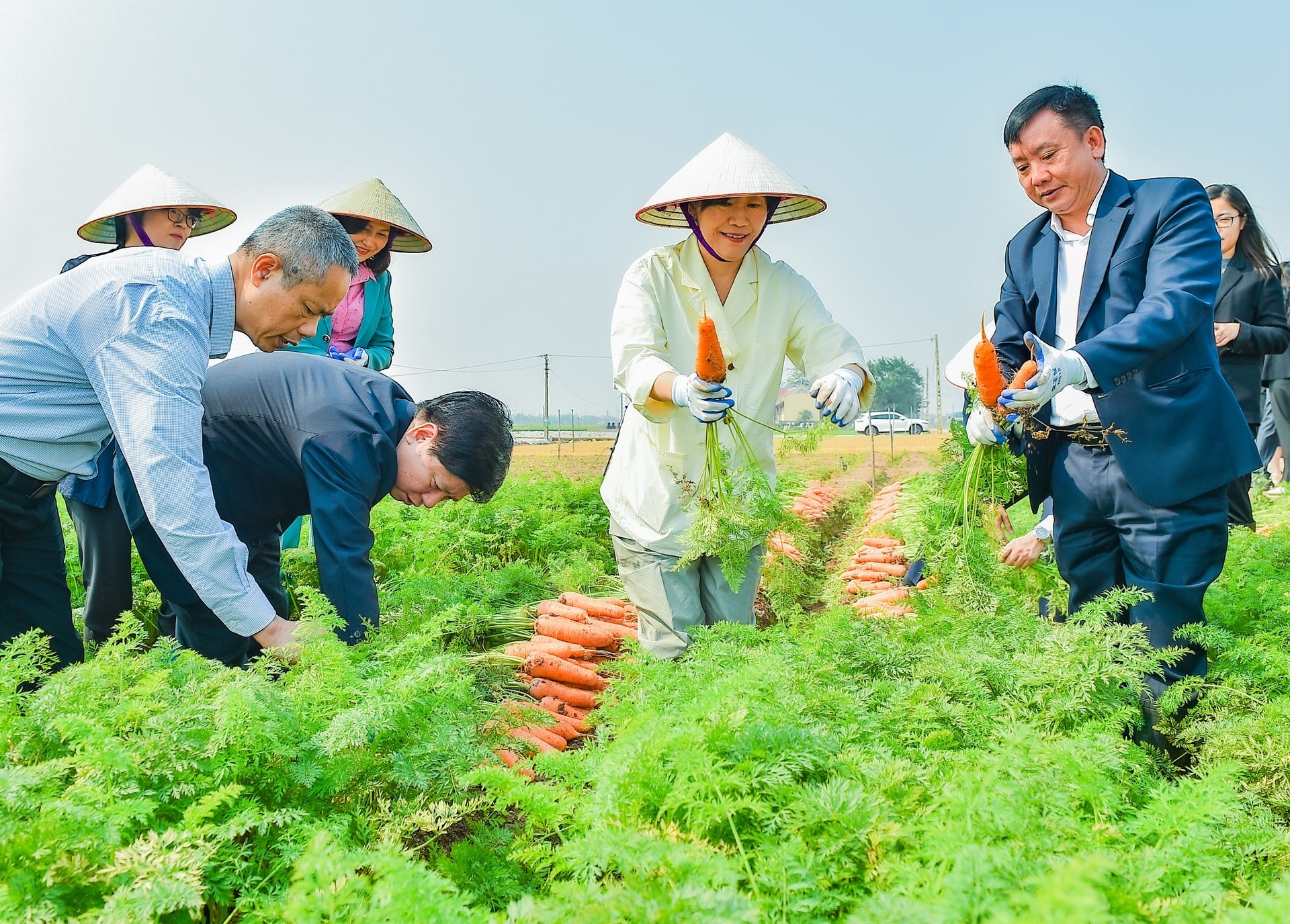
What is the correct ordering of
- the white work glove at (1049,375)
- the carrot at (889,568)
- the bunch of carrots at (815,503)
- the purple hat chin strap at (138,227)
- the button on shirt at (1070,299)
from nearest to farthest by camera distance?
the white work glove at (1049,375), the button on shirt at (1070,299), the purple hat chin strap at (138,227), the carrot at (889,568), the bunch of carrots at (815,503)

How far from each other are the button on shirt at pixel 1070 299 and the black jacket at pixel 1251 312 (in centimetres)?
243

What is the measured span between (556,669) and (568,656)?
15cm

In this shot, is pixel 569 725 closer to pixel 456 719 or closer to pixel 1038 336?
pixel 456 719

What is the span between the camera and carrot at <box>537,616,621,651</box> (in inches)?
166

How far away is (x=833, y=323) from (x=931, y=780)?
2229 mm

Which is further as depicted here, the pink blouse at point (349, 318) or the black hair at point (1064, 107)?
the pink blouse at point (349, 318)

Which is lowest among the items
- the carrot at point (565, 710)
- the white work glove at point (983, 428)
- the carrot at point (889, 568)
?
the carrot at point (889, 568)

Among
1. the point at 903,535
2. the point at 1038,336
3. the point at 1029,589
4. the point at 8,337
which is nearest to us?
the point at 8,337

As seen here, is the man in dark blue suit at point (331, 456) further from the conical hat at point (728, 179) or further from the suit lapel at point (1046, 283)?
the suit lapel at point (1046, 283)

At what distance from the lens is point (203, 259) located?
2793 mm

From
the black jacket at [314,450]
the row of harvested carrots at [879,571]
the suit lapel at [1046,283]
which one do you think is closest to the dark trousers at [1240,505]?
the row of harvested carrots at [879,571]

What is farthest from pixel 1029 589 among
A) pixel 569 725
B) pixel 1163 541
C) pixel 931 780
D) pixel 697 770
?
pixel 697 770

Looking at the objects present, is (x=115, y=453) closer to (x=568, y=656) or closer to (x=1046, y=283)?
(x=568, y=656)

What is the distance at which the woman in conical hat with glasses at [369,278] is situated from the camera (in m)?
4.95
